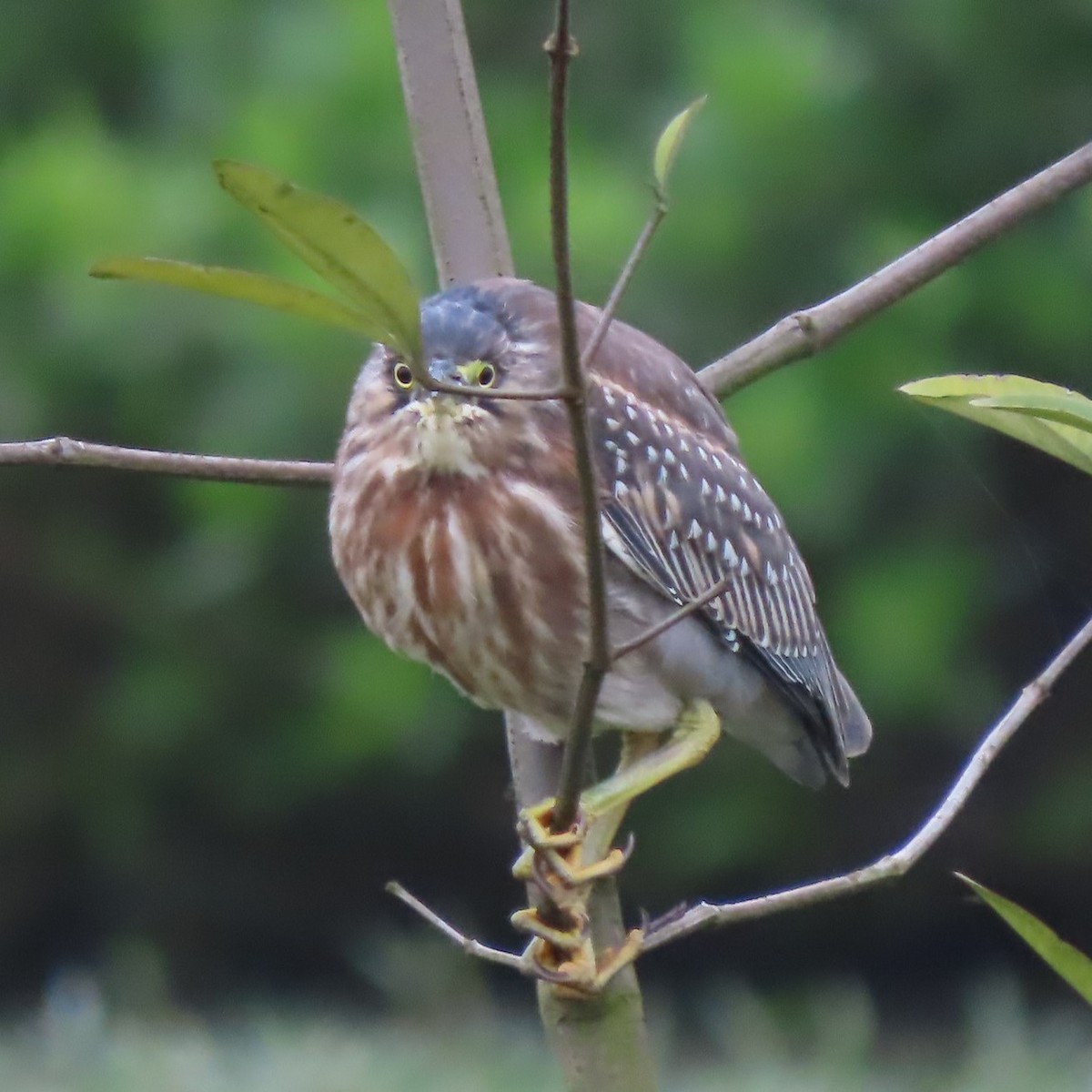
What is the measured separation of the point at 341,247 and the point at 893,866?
85cm

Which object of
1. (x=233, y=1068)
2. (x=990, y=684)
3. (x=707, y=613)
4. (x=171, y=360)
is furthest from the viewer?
(x=990, y=684)

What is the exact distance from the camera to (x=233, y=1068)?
4324mm

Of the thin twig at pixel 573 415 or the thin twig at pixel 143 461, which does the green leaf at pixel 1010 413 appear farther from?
the thin twig at pixel 143 461

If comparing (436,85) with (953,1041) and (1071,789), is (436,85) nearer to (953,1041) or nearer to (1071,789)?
(1071,789)

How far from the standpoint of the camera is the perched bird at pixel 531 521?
2.38 meters

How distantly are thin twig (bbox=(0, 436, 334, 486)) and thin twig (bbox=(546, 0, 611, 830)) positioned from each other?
2.37 ft

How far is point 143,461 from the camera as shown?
6.92 feet

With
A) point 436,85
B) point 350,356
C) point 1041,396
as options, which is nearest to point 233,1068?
point 350,356

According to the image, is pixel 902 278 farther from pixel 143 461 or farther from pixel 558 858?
pixel 143 461

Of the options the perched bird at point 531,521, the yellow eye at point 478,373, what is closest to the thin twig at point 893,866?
the perched bird at point 531,521

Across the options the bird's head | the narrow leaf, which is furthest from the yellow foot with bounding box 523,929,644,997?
the narrow leaf

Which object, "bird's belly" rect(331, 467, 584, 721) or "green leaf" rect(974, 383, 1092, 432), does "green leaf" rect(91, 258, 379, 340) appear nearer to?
"green leaf" rect(974, 383, 1092, 432)

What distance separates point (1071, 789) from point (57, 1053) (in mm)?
2739

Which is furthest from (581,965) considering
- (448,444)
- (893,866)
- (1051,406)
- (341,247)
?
(341,247)
